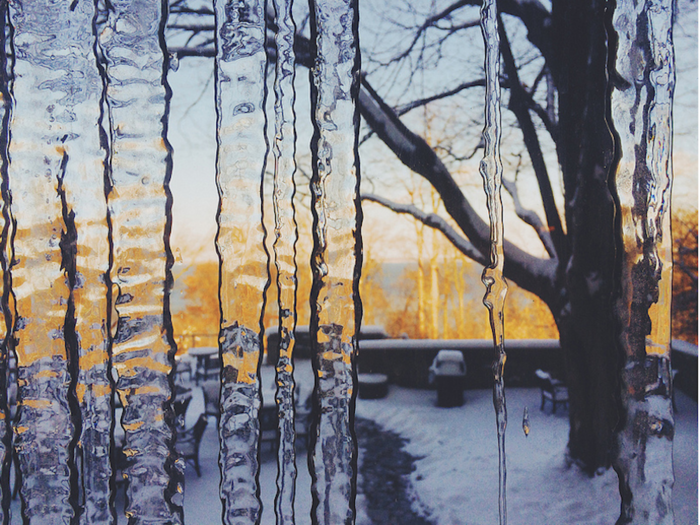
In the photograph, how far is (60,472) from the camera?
0.74m

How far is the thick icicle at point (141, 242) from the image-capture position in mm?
702

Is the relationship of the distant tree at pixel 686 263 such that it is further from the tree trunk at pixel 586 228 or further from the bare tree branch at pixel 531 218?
the bare tree branch at pixel 531 218

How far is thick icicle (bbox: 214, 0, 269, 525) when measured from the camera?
711 mm

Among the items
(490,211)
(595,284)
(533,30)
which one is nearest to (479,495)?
(595,284)

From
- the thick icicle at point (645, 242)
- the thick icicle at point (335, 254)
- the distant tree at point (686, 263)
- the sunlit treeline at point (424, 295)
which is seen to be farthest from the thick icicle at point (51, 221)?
the distant tree at point (686, 263)

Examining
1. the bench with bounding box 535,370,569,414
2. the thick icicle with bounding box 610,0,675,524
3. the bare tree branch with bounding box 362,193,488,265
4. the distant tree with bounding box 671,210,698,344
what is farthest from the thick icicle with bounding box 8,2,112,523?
the bench with bounding box 535,370,569,414

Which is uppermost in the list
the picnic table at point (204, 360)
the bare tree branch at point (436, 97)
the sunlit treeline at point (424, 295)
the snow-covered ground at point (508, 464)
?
the bare tree branch at point (436, 97)

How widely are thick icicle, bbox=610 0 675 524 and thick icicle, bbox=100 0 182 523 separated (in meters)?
0.88

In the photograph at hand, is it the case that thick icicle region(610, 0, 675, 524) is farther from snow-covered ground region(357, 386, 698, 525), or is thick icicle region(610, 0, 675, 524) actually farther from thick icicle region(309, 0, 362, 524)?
snow-covered ground region(357, 386, 698, 525)

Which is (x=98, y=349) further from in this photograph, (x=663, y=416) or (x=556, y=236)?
(x=556, y=236)

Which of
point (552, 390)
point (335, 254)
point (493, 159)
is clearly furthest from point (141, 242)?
point (552, 390)

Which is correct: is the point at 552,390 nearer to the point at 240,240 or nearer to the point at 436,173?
the point at 436,173

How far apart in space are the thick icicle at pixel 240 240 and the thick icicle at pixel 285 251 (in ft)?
0.16

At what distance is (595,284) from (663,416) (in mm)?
923
